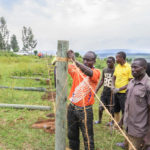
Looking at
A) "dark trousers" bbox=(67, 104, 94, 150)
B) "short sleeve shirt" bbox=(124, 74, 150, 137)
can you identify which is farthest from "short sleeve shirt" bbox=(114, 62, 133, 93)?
"dark trousers" bbox=(67, 104, 94, 150)

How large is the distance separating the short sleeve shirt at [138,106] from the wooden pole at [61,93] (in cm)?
82

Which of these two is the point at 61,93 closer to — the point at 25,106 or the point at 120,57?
the point at 120,57

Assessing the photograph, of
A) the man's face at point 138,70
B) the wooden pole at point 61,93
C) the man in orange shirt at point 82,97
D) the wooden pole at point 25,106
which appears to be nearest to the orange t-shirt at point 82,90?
the man in orange shirt at point 82,97

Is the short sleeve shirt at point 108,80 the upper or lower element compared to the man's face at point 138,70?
lower

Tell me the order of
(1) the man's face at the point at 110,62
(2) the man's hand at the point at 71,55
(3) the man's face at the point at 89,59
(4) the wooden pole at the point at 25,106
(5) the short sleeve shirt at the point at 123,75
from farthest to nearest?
(4) the wooden pole at the point at 25,106 < (1) the man's face at the point at 110,62 < (5) the short sleeve shirt at the point at 123,75 < (3) the man's face at the point at 89,59 < (2) the man's hand at the point at 71,55

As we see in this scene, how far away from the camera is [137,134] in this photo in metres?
1.76


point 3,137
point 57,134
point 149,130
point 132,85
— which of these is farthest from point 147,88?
point 3,137

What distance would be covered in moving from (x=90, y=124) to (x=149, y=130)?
28.0 inches

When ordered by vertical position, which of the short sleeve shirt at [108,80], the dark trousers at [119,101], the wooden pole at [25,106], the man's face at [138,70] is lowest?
the wooden pole at [25,106]

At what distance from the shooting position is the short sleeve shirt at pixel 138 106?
1.68 m

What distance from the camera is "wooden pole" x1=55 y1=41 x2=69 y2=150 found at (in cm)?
160

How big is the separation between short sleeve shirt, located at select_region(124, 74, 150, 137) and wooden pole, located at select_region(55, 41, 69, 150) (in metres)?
0.82

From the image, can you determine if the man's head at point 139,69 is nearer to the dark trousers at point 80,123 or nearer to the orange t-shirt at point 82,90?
the orange t-shirt at point 82,90

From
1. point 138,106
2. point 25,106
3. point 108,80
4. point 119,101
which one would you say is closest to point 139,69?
point 138,106
